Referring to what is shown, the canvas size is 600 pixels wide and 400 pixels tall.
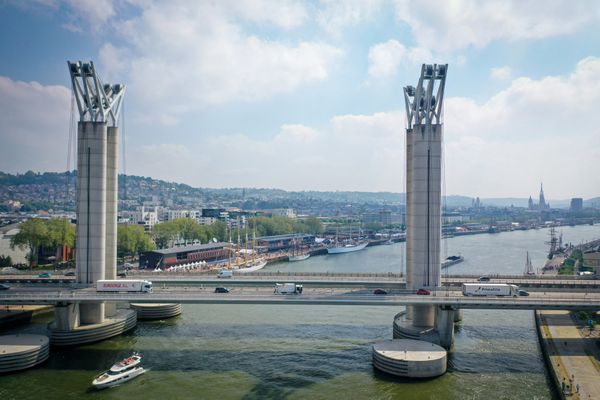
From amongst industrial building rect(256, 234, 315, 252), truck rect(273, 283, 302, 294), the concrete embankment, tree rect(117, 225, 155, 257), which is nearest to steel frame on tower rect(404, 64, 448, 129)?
truck rect(273, 283, 302, 294)

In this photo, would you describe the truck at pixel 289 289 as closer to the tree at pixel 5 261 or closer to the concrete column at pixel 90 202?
the concrete column at pixel 90 202

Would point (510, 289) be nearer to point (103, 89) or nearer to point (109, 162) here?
point (109, 162)

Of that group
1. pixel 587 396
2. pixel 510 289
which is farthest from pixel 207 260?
pixel 587 396

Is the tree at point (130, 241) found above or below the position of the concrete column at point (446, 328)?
above

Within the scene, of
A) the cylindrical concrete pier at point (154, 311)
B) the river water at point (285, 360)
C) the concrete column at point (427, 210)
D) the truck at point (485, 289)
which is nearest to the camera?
the river water at point (285, 360)

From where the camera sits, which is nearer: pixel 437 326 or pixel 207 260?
pixel 437 326

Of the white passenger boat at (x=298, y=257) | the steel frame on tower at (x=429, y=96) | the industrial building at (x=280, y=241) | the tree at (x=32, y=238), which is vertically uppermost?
the steel frame on tower at (x=429, y=96)

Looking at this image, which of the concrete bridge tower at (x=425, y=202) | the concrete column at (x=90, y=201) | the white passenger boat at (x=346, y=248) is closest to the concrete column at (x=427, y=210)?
the concrete bridge tower at (x=425, y=202)

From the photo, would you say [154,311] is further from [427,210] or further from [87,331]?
[427,210]
